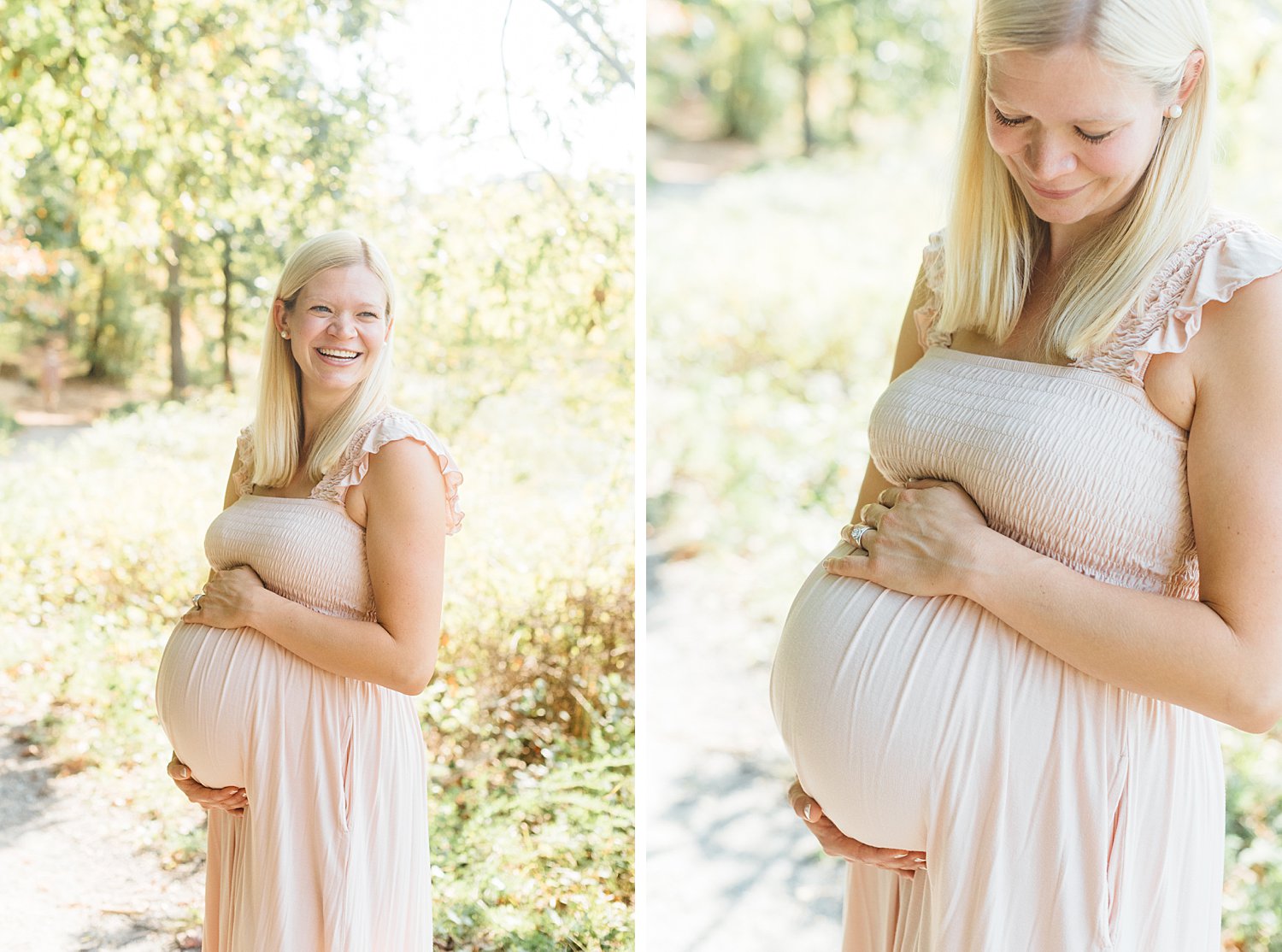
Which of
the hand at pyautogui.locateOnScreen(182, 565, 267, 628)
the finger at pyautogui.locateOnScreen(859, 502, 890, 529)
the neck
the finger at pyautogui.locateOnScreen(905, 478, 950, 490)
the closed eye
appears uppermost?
the closed eye

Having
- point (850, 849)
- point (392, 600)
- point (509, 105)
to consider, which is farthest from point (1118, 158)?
point (509, 105)

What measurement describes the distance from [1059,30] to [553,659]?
2945mm

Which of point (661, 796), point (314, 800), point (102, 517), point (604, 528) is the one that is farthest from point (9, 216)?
point (661, 796)

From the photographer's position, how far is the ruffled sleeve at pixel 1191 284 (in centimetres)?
134

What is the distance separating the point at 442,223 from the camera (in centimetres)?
390

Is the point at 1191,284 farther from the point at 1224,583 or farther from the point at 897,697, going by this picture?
the point at 897,697

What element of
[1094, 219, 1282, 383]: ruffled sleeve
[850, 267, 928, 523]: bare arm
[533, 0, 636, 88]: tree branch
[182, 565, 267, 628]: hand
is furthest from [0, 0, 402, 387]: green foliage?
[1094, 219, 1282, 383]: ruffled sleeve

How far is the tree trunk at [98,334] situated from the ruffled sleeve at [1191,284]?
3423 mm

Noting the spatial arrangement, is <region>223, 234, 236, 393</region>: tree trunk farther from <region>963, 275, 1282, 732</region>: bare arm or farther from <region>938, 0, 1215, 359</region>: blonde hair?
<region>963, 275, 1282, 732</region>: bare arm

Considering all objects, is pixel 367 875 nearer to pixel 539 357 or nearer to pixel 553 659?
pixel 553 659

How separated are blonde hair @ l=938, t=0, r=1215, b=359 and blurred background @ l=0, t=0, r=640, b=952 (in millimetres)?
2267

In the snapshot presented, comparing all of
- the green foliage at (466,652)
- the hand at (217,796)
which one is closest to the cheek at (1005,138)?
the hand at (217,796)

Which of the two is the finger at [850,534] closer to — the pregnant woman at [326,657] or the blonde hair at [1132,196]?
the blonde hair at [1132,196]

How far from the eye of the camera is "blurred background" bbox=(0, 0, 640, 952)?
3.65 metres
